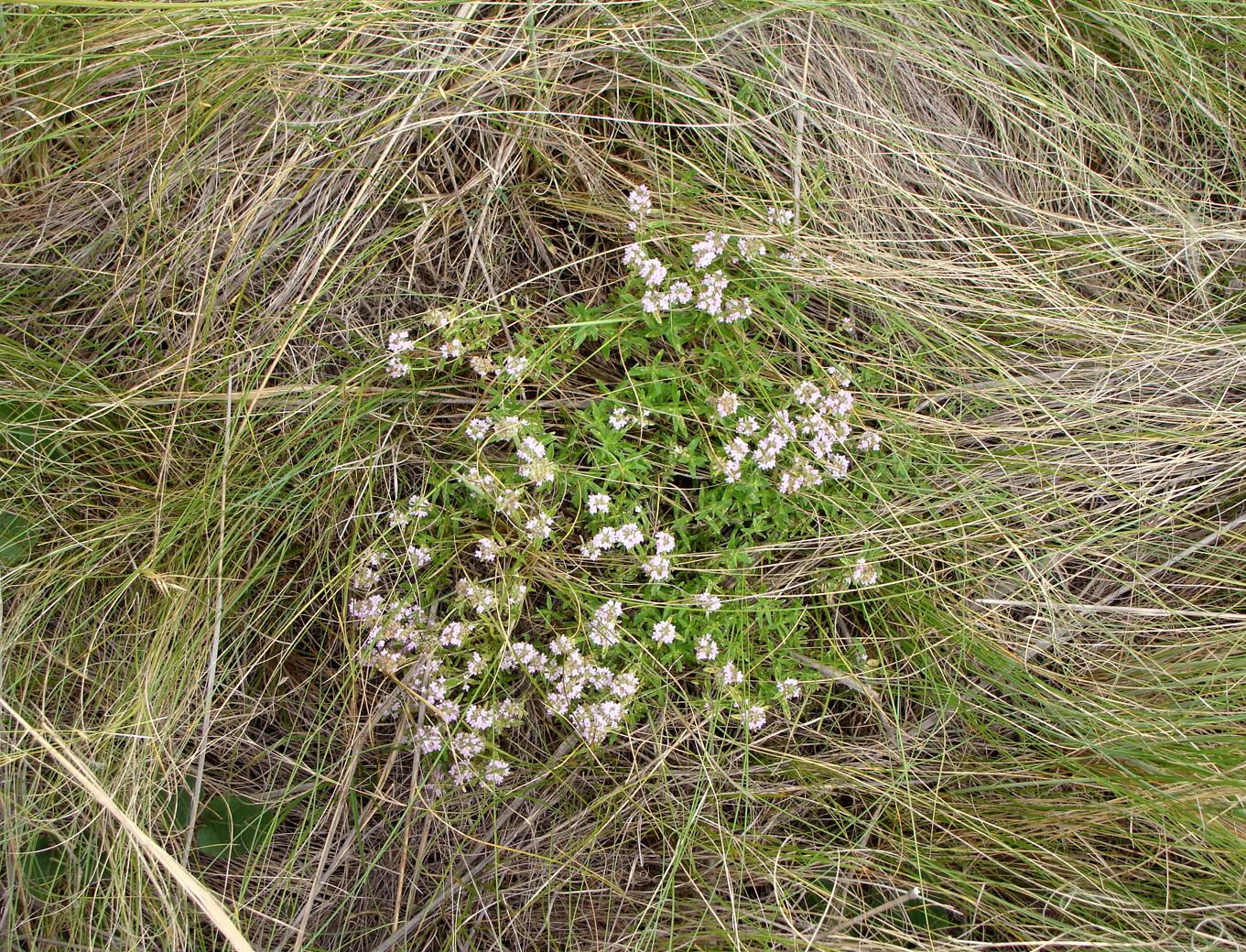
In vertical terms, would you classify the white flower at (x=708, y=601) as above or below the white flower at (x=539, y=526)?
below

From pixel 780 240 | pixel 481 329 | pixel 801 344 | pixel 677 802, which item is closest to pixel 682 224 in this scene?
pixel 780 240

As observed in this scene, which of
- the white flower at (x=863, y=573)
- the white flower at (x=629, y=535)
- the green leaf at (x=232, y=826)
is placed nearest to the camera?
the white flower at (x=629, y=535)

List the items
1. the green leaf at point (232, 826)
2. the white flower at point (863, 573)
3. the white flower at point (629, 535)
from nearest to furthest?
1. the white flower at point (629, 535)
2. the white flower at point (863, 573)
3. the green leaf at point (232, 826)

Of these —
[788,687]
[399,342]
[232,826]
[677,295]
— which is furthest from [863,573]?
[232,826]

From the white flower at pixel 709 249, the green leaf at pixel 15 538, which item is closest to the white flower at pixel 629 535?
the white flower at pixel 709 249

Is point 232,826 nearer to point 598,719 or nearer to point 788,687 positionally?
point 598,719

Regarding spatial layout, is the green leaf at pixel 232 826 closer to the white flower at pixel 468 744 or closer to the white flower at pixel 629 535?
the white flower at pixel 468 744

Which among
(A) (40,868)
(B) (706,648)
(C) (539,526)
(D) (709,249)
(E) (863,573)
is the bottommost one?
(A) (40,868)
